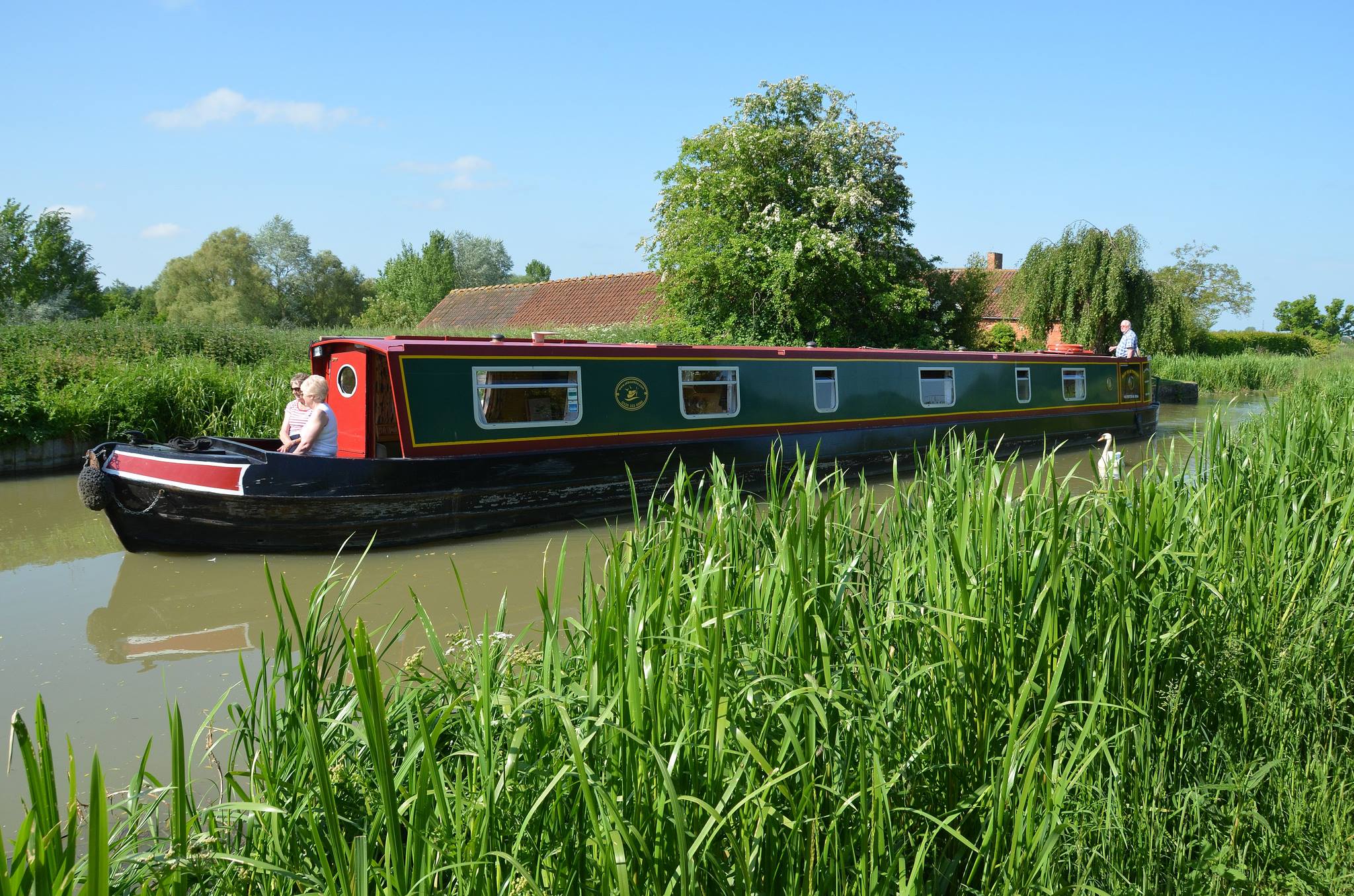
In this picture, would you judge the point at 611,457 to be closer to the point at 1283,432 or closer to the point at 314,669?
the point at 1283,432

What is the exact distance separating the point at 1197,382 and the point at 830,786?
82.6 feet

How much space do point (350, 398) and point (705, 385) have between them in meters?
3.33

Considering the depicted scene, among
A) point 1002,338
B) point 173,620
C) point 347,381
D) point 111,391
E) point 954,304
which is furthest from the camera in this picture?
point 1002,338

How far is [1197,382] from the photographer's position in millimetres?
23516

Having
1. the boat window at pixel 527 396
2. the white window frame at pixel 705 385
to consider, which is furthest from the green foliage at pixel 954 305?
the boat window at pixel 527 396

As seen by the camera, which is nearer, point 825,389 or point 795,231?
point 825,389

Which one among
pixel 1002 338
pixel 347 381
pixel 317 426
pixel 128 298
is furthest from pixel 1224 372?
pixel 128 298

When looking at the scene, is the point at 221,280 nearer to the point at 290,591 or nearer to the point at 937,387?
the point at 937,387

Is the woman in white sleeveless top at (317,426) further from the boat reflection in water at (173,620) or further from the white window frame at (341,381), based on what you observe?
the boat reflection in water at (173,620)

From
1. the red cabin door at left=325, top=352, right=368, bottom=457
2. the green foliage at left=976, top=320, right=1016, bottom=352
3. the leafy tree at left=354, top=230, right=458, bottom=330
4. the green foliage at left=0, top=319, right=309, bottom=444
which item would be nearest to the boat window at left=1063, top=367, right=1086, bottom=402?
the green foliage at left=976, top=320, right=1016, bottom=352

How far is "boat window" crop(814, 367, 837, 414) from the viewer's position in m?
10.1

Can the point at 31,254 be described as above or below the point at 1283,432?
above

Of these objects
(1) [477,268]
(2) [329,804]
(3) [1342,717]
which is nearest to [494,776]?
(2) [329,804]

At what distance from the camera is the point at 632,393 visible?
8.67m
